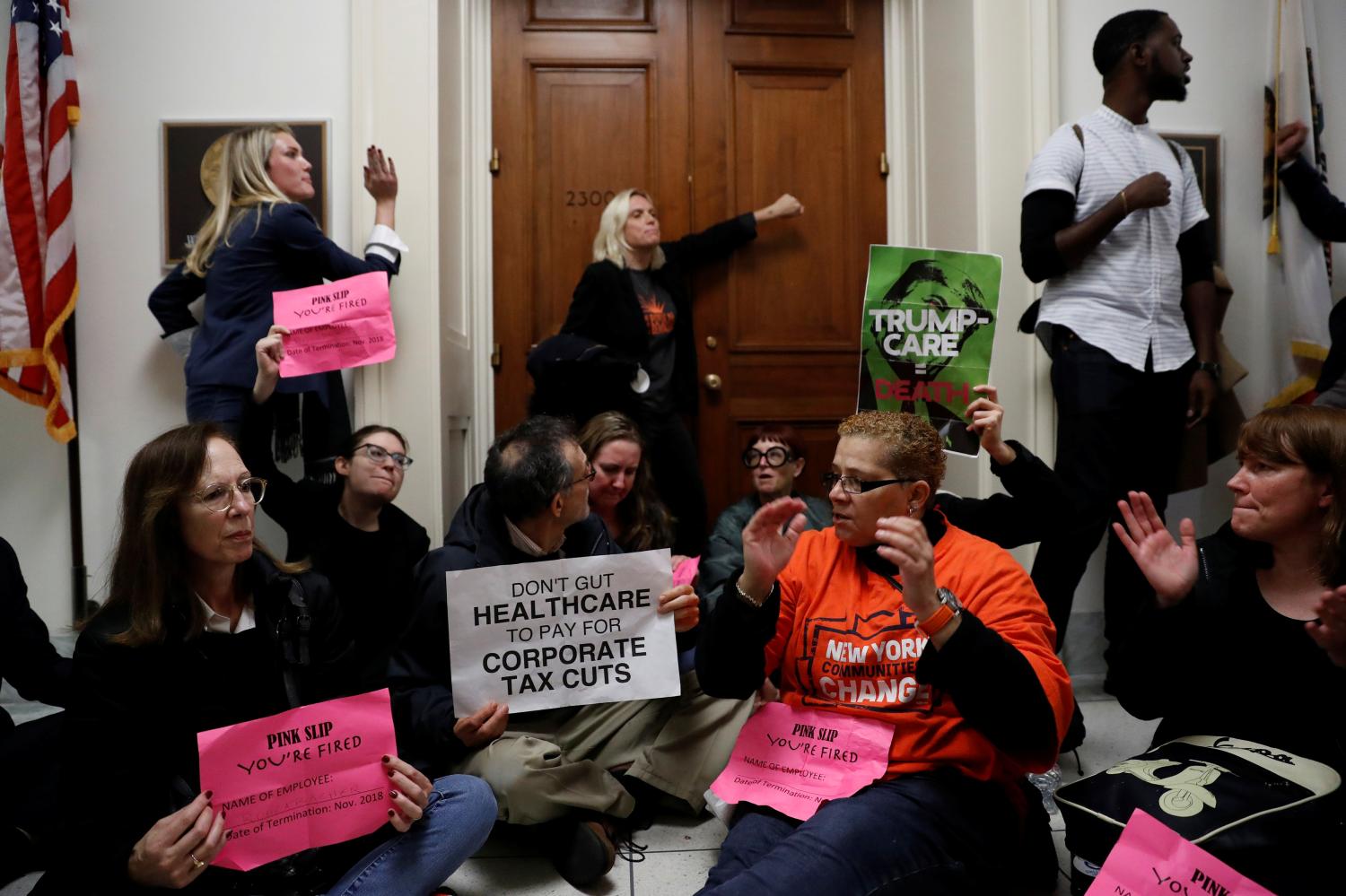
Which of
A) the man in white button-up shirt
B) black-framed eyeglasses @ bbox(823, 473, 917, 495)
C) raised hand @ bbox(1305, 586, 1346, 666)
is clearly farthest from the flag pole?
raised hand @ bbox(1305, 586, 1346, 666)

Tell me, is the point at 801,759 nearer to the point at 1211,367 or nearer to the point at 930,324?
the point at 930,324

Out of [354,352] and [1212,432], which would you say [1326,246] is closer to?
[1212,432]

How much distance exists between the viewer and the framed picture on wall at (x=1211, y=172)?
382 centimetres

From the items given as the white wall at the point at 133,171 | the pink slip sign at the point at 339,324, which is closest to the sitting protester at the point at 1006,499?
the pink slip sign at the point at 339,324

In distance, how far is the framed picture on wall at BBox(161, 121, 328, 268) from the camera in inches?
143

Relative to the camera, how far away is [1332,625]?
177 cm

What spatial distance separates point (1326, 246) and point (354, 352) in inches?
136

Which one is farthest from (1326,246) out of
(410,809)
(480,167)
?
(410,809)

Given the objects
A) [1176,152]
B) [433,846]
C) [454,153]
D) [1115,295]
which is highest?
[454,153]

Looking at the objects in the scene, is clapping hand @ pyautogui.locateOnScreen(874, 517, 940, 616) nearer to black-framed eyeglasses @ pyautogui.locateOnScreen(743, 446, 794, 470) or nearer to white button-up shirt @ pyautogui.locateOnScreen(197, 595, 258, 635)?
white button-up shirt @ pyautogui.locateOnScreen(197, 595, 258, 635)

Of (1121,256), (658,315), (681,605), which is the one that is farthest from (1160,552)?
(658,315)

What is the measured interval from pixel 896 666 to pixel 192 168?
311 centimetres

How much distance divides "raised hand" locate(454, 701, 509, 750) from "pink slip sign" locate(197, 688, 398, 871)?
0.99 ft

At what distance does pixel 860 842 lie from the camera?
5.84 feet
